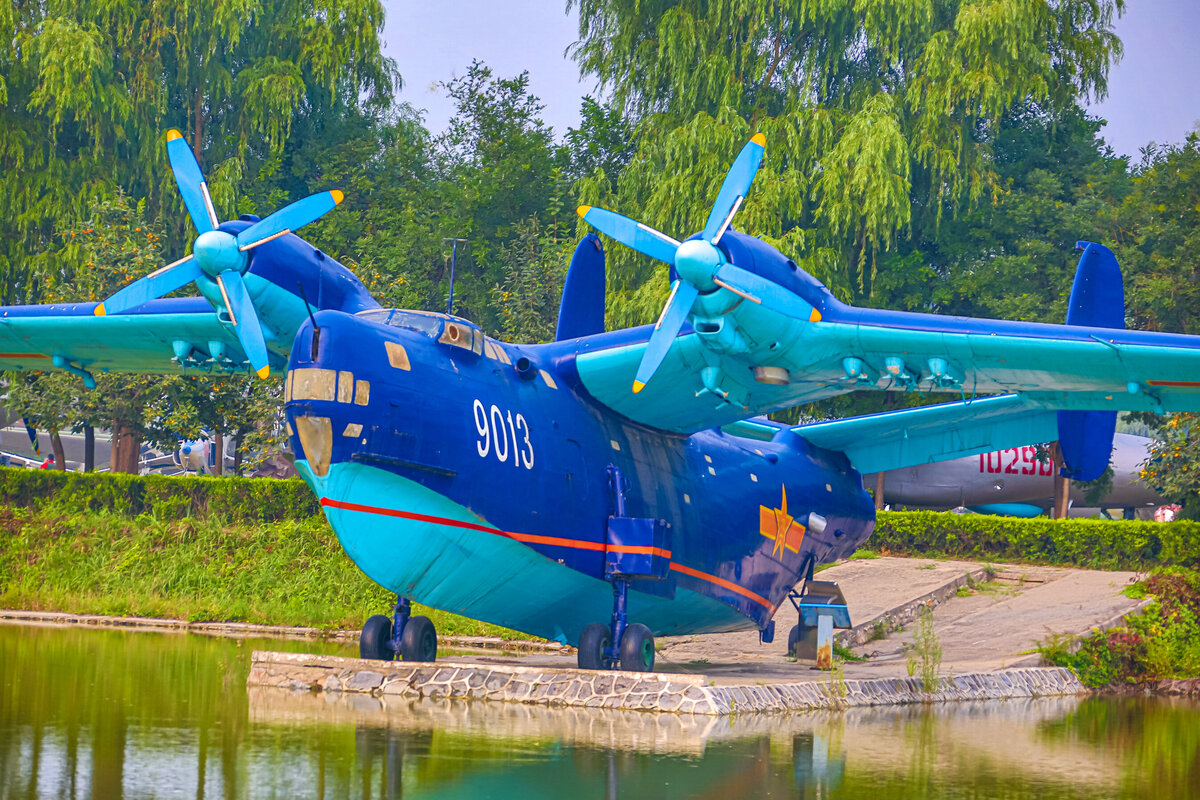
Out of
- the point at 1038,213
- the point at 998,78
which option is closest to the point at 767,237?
the point at 998,78

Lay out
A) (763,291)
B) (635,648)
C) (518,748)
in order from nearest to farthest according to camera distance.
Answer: (518,748)
(763,291)
(635,648)

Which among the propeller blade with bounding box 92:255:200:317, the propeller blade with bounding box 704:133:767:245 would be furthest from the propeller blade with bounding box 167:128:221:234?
the propeller blade with bounding box 704:133:767:245

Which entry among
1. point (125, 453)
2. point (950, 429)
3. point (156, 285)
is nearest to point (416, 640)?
point (156, 285)

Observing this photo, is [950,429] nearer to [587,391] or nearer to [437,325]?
[587,391]

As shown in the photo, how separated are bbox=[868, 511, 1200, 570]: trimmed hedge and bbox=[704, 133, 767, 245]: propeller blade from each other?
15285mm

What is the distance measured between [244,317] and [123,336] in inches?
173

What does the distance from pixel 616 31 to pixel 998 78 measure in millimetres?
11126

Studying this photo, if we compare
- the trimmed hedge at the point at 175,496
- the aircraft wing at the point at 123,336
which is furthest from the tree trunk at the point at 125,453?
the aircraft wing at the point at 123,336

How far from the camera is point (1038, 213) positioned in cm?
3794

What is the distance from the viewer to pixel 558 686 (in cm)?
1545

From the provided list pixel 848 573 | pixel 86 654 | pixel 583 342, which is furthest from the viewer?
pixel 848 573

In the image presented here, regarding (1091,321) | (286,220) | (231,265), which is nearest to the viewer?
(286,220)

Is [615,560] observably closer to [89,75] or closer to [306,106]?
[89,75]

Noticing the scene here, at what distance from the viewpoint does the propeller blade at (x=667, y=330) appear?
15484 mm
